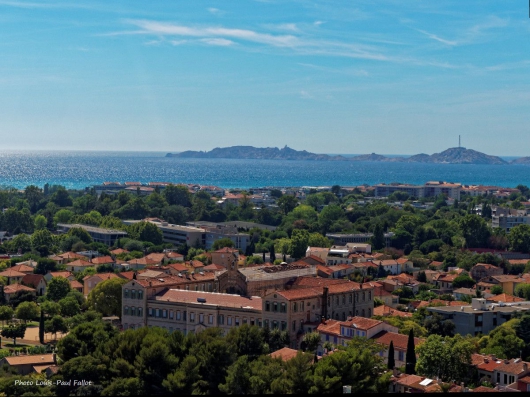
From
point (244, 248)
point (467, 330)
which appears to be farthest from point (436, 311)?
point (244, 248)

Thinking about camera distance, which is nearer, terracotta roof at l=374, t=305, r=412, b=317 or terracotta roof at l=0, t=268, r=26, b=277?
terracotta roof at l=374, t=305, r=412, b=317

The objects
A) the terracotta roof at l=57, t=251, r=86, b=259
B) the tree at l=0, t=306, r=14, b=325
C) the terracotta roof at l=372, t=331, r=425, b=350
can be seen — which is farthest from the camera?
the terracotta roof at l=57, t=251, r=86, b=259

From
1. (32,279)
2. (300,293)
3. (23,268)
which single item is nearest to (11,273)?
(32,279)

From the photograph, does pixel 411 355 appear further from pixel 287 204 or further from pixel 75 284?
pixel 287 204

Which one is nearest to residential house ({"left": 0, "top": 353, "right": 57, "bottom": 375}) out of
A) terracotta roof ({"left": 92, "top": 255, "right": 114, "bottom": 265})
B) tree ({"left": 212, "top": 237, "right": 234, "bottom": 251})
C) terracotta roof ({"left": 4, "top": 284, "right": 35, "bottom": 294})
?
terracotta roof ({"left": 4, "top": 284, "right": 35, "bottom": 294})

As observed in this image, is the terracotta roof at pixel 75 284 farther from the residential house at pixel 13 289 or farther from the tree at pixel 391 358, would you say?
the tree at pixel 391 358

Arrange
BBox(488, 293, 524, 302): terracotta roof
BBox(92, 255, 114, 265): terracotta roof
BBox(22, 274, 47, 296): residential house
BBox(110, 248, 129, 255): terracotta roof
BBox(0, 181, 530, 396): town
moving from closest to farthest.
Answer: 1. BBox(0, 181, 530, 396): town
2. BBox(488, 293, 524, 302): terracotta roof
3. BBox(22, 274, 47, 296): residential house
4. BBox(92, 255, 114, 265): terracotta roof
5. BBox(110, 248, 129, 255): terracotta roof

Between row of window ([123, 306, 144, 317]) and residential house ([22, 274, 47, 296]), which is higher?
row of window ([123, 306, 144, 317])

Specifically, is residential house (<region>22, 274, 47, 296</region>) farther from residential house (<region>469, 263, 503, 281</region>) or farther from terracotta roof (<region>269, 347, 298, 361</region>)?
residential house (<region>469, 263, 503, 281</region>)
